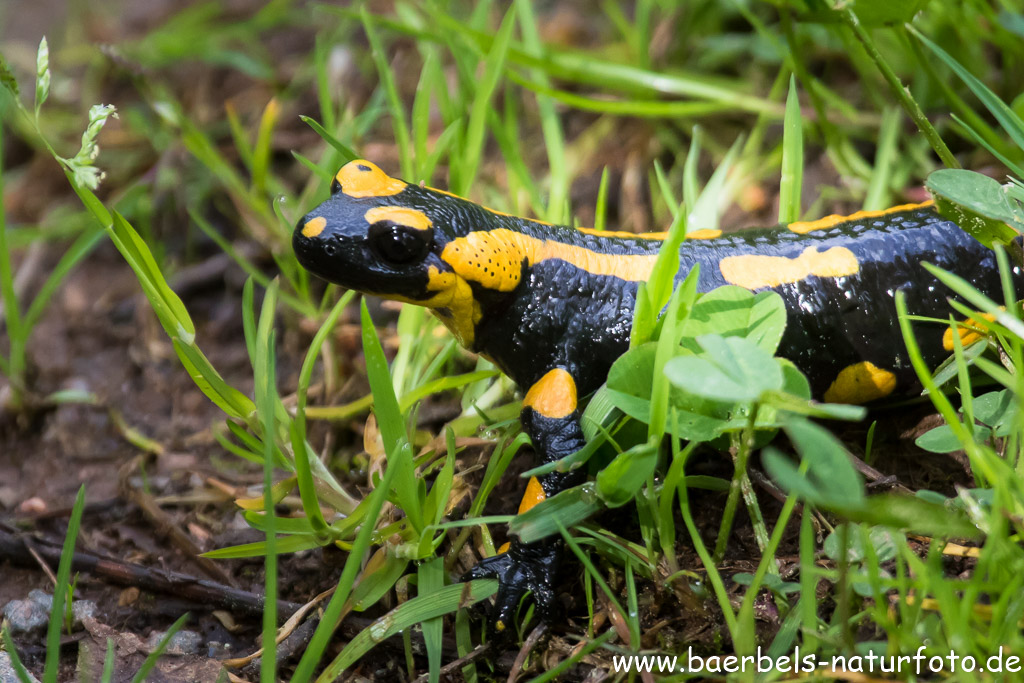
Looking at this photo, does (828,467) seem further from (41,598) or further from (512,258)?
(41,598)

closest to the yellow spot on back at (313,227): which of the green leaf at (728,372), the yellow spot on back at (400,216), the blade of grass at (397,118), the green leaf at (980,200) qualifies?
the yellow spot on back at (400,216)

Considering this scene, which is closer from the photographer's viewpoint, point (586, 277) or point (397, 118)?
point (586, 277)

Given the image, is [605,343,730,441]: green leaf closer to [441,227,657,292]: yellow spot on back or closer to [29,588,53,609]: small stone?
[441,227,657,292]: yellow spot on back

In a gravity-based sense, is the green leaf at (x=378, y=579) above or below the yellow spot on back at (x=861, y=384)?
below

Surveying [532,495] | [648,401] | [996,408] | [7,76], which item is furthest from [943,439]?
[7,76]

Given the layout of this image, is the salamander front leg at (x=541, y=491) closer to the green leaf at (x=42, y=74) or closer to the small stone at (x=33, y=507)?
the green leaf at (x=42, y=74)

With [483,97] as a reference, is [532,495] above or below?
below

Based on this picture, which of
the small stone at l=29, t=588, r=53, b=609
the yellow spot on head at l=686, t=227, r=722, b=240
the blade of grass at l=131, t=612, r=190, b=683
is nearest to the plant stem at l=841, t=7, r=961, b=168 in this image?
the yellow spot on head at l=686, t=227, r=722, b=240
